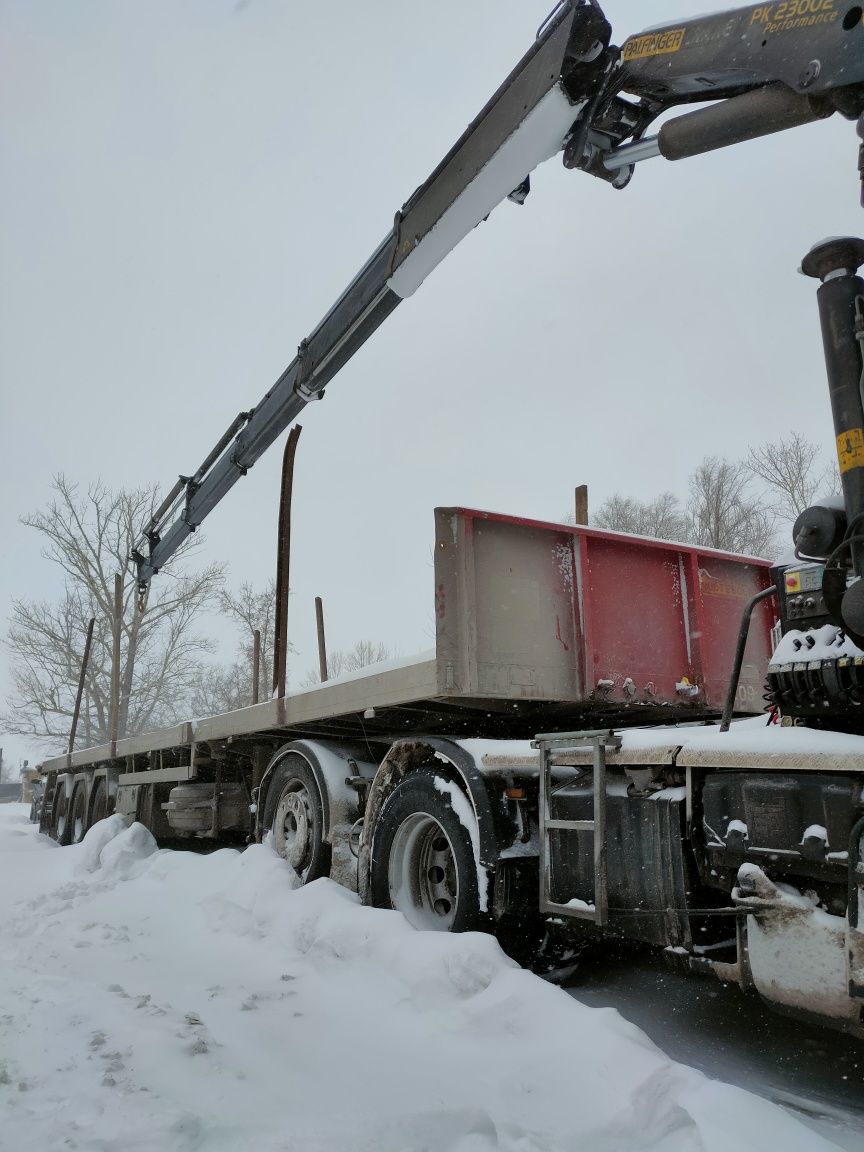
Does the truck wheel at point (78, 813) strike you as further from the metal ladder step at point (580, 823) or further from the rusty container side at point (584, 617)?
the metal ladder step at point (580, 823)

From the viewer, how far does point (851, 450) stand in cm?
278

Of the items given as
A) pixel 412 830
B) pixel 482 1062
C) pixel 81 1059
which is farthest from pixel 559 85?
pixel 81 1059

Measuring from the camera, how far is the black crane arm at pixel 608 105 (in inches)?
125

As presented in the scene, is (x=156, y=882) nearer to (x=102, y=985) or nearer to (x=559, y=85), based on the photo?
(x=102, y=985)

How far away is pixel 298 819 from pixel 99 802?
7.07 meters

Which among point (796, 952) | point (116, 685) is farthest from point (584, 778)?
point (116, 685)

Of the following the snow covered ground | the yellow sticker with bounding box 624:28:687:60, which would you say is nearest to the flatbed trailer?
the snow covered ground

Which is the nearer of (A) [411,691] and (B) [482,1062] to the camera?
(B) [482,1062]

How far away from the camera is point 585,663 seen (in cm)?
473

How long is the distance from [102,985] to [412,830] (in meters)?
1.75

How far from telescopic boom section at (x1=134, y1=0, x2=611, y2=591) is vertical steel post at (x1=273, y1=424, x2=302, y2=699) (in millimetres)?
1081

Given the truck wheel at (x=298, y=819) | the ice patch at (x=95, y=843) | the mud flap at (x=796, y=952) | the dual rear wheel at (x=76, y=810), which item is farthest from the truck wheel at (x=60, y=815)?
the mud flap at (x=796, y=952)

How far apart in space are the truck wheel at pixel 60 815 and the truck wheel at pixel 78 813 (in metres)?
0.20

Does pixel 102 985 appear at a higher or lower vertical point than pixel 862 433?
lower
